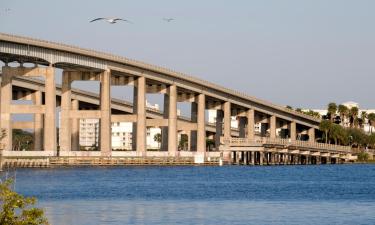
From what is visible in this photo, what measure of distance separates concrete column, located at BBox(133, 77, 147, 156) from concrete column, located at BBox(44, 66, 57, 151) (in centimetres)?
1635

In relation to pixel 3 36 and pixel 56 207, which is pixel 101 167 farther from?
pixel 56 207

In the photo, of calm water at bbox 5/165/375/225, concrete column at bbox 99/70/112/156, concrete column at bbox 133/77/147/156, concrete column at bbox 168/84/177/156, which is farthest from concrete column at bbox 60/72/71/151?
concrete column at bbox 168/84/177/156

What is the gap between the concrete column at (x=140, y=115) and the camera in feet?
533

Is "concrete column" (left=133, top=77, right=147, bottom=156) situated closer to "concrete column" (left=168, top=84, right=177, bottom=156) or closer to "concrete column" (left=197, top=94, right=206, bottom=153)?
"concrete column" (left=168, top=84, right=177, bottom=156)

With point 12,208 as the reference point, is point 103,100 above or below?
above

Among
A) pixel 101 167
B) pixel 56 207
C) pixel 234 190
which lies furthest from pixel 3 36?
pixel 56 207

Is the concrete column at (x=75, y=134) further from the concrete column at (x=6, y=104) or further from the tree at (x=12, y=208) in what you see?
the tree at (x=12, y=208)

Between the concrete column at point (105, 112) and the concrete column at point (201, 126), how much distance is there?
18193 mm

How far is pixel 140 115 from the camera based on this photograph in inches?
6398

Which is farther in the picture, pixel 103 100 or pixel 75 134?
pixel 75 134

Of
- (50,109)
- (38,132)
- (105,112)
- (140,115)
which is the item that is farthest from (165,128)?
(50,109)

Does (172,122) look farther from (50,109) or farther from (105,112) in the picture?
(50,109)

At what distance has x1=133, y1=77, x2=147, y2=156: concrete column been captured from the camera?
6398 inches

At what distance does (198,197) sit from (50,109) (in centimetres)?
6092
